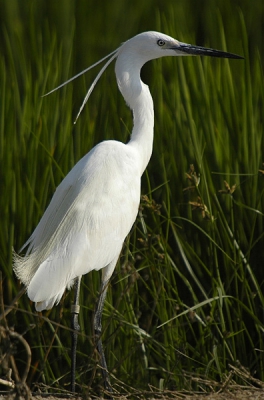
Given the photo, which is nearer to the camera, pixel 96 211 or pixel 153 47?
pixel 96 211

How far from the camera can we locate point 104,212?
2533 millimetres

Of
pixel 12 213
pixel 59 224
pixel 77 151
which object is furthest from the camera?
pixel 77 151

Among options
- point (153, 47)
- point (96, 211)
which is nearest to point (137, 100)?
point (153, 47)

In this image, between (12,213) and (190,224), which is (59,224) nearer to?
(12,213)

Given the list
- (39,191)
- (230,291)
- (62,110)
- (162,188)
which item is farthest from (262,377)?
(62,110)

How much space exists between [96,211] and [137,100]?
43cm

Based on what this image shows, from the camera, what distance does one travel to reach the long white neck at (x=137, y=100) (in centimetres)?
265

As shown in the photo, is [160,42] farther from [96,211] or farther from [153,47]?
[96,211]

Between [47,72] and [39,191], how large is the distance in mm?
539

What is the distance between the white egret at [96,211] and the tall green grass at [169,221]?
10cm

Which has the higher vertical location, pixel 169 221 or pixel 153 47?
pixel 153 47

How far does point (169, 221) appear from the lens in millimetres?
2658

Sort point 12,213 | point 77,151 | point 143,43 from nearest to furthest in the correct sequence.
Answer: point 143,43 → point 12,213 → point 77,151

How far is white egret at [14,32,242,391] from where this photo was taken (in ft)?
8.00
